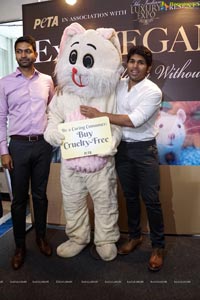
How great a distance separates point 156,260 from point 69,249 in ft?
1.84

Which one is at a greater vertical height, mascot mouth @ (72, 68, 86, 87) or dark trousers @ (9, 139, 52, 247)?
mascot mouth @ (72, 68, 86, 87)

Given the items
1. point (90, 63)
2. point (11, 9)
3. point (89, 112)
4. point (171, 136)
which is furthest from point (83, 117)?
point (11, 9)

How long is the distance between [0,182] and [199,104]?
90.6 inches

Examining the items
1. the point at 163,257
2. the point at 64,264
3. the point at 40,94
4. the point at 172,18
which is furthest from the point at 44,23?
the point at 163,257

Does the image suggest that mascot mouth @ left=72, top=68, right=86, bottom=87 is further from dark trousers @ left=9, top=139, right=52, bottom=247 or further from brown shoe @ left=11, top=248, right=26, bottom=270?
brown shoe @ left=11, top=248, right=26, bottom=270

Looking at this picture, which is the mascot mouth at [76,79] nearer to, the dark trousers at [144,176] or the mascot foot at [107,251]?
the dark trousers at [144,176]

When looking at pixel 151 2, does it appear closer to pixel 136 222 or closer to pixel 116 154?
pixel 116 154

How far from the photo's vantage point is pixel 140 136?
1.80 meters

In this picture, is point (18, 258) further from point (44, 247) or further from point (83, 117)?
point (83, 117)

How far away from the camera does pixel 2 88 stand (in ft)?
6.03

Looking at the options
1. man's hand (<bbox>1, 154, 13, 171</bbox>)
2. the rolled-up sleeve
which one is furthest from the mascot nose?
man's hand (<bbox>1, 154, 13, 171</bbox>)

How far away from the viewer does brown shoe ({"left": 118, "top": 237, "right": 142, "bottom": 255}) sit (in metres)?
2.02

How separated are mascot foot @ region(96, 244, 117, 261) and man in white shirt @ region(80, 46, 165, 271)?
24 cm

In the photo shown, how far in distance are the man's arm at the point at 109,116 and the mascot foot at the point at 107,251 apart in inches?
30.7
